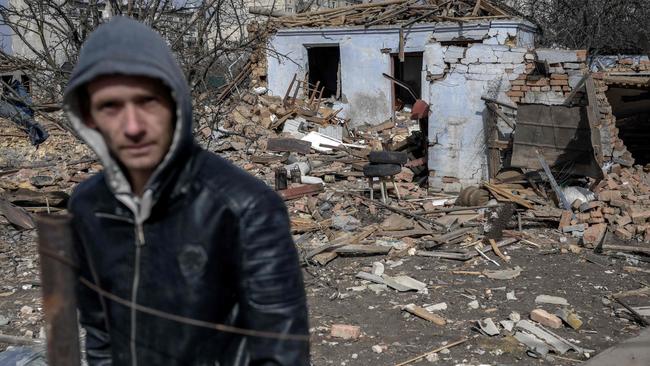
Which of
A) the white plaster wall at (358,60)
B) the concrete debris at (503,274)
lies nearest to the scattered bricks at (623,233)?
the concrete debris at (503,274)

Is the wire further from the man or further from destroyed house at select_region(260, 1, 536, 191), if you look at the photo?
destroyed house at select_region(260, 1, 536, 191)

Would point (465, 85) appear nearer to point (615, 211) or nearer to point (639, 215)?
point (615, 211)

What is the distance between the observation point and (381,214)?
1052cm

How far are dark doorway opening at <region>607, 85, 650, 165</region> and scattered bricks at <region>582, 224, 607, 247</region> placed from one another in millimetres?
4838

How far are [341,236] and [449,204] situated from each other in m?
2.79

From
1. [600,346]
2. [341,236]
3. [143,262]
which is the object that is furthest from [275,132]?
[143,262]

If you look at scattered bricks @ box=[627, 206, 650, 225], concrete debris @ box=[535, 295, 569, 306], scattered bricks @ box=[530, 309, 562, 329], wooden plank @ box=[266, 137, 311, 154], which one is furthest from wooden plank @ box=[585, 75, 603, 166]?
wooden plank @ box=[266, 137, 311, 154]

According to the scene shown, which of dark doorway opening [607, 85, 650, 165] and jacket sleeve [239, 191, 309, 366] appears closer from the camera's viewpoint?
jacket sleeve [239, 191, 309, 366]

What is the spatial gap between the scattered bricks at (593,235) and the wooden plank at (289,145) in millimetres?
7378

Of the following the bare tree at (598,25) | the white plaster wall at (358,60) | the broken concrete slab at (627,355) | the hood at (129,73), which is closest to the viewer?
the hood at (129,73)

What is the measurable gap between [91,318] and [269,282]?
0.55m

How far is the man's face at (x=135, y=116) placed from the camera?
4.61 feet

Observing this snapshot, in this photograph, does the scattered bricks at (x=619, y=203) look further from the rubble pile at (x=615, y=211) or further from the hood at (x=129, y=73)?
the hood at (x=129, y=73)

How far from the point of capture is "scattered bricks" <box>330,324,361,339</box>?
618 centimetres
